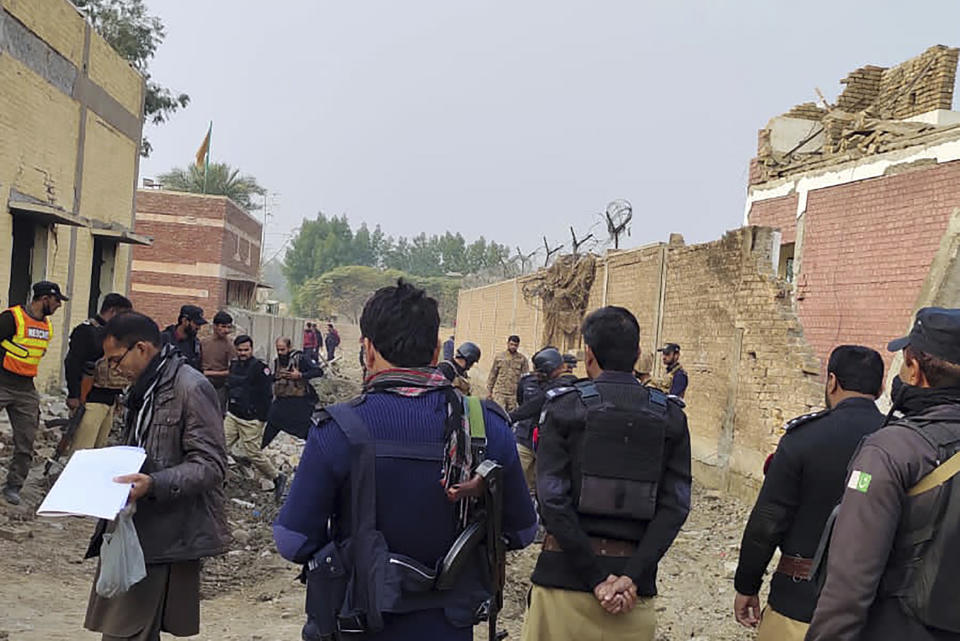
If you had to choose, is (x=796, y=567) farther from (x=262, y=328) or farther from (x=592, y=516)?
(x=262, y=328)

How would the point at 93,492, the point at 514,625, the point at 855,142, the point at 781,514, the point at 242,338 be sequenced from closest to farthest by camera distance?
the point at 93,492 < the point at 781,514 < the point at 514,625 < the point at 242,338 < the point at 855,142

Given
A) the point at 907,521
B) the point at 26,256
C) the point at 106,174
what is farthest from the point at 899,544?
the point at 106,174

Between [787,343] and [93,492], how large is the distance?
7.38m

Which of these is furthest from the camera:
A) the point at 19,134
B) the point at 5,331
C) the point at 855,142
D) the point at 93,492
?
the point at 855,142

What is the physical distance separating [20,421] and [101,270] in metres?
9.04

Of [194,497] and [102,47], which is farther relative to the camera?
[102,47]

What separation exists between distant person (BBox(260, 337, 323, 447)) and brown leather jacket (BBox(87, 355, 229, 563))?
5497mm

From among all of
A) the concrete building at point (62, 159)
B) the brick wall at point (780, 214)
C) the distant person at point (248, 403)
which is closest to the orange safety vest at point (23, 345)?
the distant person at point (248, 403)

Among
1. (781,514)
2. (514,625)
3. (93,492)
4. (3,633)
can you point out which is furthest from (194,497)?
(514,625)

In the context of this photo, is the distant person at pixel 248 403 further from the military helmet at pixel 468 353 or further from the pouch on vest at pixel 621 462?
the pouch on vest at pixel 621 462

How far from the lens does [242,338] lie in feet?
27.4

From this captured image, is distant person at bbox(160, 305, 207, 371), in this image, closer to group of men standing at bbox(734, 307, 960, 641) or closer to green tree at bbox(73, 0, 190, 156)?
group of men standing at bbox(734, 307, 960, 641)

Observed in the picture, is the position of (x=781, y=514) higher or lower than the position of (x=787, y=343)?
lower

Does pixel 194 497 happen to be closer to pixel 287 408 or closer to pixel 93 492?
pixel 93 492
